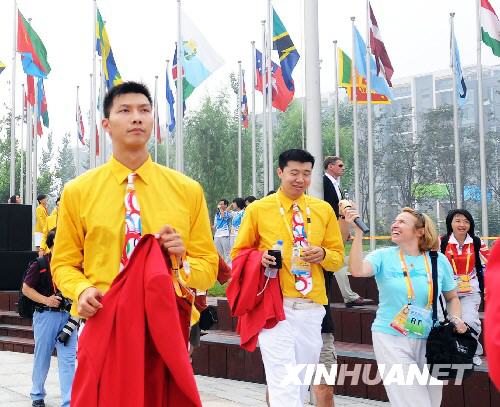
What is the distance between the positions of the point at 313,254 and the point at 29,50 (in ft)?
57.1

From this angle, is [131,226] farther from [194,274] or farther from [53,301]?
[53,301]

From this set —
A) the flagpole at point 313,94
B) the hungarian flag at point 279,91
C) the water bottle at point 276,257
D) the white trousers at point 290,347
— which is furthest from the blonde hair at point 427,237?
the hungarian flag at point 279,91

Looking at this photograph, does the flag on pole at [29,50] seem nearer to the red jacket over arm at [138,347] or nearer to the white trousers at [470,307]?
the white trousers at [470,307]

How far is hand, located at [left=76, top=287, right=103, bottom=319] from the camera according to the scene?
2713 millimetres

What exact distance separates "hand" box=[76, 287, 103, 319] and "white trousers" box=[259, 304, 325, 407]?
250cm

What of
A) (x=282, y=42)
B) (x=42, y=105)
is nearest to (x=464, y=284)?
(x=282, y=42)

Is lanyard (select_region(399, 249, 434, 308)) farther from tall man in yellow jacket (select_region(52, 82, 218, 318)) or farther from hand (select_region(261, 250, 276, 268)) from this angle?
tall man in yellow jacket (select_region(52, 82, 218, 318))

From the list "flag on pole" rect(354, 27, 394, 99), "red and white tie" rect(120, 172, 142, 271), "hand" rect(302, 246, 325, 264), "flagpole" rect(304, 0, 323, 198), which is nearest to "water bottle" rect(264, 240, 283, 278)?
"hand" rect(302, 246, 325, 264)

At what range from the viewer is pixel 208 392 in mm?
7766

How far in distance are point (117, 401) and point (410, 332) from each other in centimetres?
267

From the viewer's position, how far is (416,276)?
501cm

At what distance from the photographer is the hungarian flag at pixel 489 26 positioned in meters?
16.4

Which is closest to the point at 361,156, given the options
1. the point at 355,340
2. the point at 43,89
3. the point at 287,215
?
the point at 43,89

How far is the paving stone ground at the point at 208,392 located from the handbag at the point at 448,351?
89.9 inches
